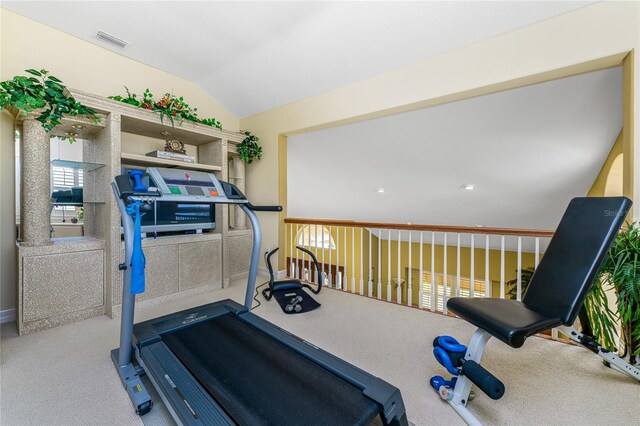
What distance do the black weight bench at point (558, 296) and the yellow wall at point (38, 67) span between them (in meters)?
3.78

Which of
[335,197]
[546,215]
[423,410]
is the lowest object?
[423,410]

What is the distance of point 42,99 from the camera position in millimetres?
2078

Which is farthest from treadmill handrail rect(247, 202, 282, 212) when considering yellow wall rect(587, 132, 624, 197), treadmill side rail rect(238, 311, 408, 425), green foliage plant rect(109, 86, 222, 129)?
yellow wall rect(587, 132, 624, 197)

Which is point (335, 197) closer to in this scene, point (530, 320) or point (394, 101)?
point (394, 101)

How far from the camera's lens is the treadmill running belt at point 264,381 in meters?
1.10

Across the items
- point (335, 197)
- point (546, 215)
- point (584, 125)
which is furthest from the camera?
point (335, 197)

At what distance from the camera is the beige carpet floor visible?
135 cm

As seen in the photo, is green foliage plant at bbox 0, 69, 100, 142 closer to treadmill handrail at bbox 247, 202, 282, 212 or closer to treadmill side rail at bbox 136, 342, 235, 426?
treadmill handrail at bbox 247, 202, 282, 212

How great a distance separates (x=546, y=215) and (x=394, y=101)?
4.13 metres

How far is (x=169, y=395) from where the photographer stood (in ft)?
4.09

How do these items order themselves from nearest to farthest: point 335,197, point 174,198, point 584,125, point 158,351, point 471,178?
1. point 158,351
2. point 174,198
3. point 584,125
4. point 471,178
5. point 335,197

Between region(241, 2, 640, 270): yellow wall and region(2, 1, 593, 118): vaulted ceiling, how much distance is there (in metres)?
0.09

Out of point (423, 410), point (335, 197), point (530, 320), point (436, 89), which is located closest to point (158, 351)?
point (423, 410)

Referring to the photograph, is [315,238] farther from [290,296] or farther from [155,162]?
[155,162]
